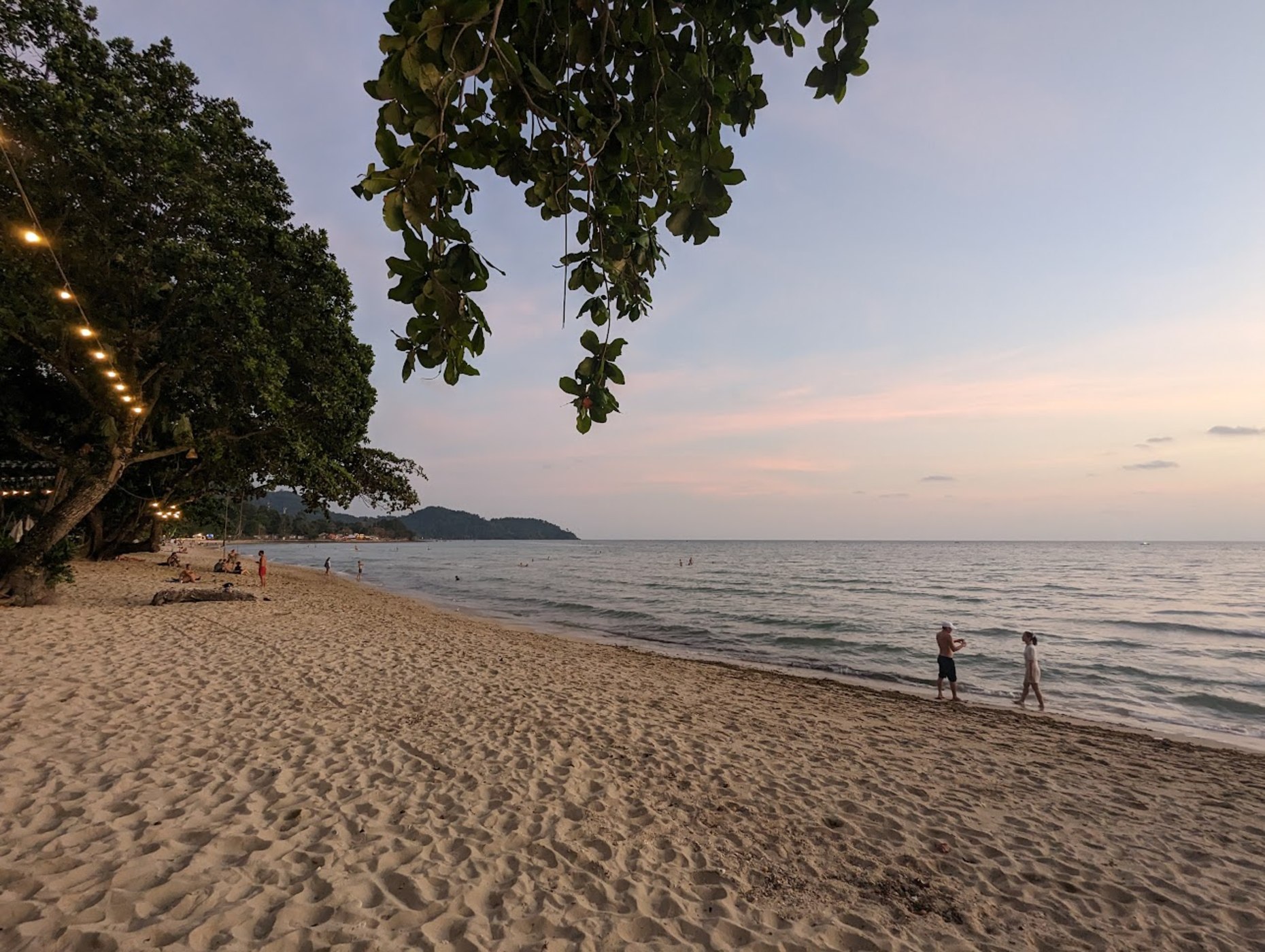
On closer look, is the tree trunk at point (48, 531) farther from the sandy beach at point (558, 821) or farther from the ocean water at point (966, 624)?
the ocean water at point (966, 624)

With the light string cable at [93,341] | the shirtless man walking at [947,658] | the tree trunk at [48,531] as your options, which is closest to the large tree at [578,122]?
the light string cable at [93,341]

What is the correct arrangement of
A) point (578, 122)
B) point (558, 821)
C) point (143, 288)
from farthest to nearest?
point (143, 288) < point (558, 821) < point (578, 122)

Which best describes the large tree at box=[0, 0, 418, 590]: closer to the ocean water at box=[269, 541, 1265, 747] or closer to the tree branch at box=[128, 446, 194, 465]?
the tree branch at box=[128, 446, 194, 465]

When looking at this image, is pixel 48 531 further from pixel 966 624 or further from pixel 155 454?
pixel 966 624

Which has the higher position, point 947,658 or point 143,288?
point 143,288

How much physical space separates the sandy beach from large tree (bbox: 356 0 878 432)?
3657mm

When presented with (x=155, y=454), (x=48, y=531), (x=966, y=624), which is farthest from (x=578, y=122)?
(x=966, y=624)

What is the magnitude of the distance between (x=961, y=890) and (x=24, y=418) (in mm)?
20966

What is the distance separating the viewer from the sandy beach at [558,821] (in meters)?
3.41

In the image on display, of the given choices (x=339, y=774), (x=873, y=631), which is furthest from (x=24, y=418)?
(x=873, y=631)

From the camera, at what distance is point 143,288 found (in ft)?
38.2

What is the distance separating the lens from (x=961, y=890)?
13.5 feet

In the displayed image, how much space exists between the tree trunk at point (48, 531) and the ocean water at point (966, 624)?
13.2 meters

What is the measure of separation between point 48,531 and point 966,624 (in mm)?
30134
